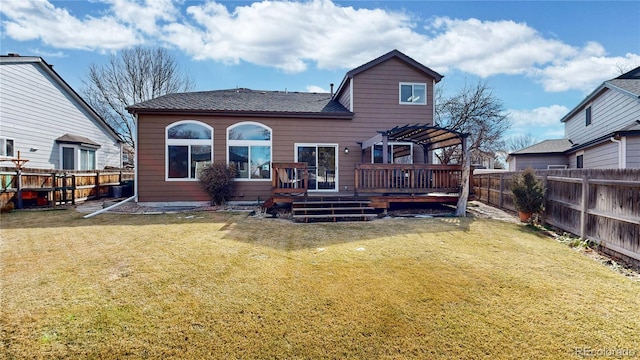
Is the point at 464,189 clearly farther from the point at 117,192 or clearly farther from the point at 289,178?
the point at 117,192

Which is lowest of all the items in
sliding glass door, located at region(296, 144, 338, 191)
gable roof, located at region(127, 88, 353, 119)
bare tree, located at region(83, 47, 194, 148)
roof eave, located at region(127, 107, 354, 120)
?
sliding glass door, located at region(296, 144, 338, 191)

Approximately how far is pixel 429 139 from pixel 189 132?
29.3 ft

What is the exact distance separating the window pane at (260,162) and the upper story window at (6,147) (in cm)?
988

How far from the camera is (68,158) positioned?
1399 centimetres

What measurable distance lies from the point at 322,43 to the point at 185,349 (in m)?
16.5

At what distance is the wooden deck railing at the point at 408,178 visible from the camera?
895 centimetres

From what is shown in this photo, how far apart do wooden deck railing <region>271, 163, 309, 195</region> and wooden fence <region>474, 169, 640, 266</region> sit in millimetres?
6387

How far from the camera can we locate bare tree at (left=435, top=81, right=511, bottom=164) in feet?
63.4

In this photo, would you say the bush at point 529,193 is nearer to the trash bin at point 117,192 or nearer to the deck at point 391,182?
the deck at point 391,182

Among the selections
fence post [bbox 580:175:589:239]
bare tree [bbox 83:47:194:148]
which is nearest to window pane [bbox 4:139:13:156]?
bare tree [bbox 83:47:194:148]

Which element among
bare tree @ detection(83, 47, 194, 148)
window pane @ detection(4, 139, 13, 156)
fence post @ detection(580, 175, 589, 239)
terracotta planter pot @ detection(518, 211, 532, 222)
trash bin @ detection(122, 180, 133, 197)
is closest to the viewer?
fence post @ detection(580, 175, 589, 239)

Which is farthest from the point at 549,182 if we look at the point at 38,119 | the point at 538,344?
the point at 38,119

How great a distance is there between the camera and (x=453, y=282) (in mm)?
3580

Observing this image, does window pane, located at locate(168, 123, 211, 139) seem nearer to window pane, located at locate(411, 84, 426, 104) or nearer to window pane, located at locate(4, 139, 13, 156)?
window pane, located at locate(4, 139, 13, 156)
